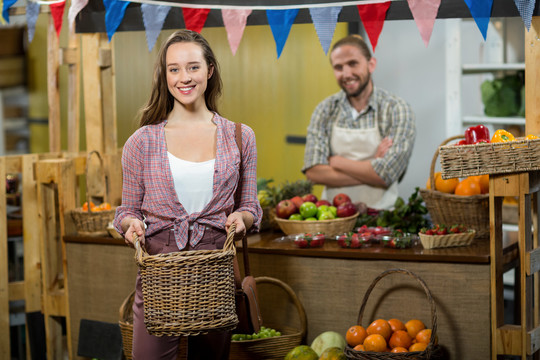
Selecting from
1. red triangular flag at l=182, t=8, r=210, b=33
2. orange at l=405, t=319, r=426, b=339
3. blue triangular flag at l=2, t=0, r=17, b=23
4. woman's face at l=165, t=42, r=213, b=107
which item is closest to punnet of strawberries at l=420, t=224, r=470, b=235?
orange at l=405, t=319, r=426, b=339

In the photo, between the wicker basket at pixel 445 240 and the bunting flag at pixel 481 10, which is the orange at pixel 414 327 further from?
the bunting flag at pixel 481 10

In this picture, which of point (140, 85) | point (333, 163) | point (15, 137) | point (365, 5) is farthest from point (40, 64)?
point (365, 5)

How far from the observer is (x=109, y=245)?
14.5 ft

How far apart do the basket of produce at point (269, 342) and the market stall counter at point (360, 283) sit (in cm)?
13

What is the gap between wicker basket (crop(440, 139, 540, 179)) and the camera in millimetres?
3248

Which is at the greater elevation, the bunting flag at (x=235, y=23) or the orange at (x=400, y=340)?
the bunting flag at (x=235, y=23)

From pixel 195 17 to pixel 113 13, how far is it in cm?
50

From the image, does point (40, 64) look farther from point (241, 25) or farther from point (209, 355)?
point (209, 355)

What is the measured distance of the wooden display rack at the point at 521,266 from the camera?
3.38 m

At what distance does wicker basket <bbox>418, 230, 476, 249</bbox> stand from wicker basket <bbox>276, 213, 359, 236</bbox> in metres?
0.55

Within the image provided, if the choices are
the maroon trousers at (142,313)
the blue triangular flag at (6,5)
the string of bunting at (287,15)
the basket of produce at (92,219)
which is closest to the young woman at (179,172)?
the maroon trousers at (142,313)

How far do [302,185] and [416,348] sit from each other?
1625 mm

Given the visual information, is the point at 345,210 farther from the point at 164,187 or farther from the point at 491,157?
the point at 164,187

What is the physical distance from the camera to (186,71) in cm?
293
